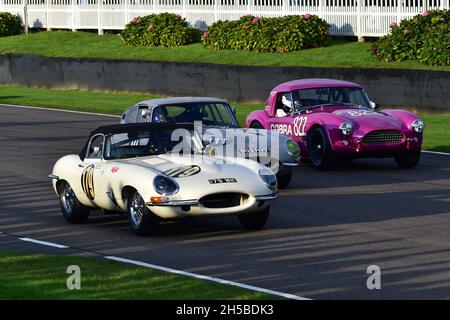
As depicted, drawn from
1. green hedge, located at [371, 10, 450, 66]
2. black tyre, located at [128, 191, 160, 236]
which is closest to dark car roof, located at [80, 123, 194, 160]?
black tyre, located at [128, 191, 160, 236]

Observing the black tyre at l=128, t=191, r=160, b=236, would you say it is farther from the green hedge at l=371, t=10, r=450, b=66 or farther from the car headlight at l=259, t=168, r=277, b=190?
the green hedge at l=371, t=10, r=450, b=66

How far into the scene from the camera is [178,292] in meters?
10.8

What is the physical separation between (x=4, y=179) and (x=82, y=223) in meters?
4.95

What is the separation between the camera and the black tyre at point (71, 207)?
15.5 metres

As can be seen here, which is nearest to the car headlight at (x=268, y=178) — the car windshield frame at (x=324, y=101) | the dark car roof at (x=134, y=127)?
the dark car roof at (x=134, y=127)

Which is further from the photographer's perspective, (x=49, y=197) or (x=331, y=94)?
(x=331, y=94)

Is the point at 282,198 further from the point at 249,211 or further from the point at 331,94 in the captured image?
the point at 331,94

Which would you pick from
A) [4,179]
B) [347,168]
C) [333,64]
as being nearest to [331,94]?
[347,168]

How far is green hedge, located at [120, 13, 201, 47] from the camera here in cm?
4406

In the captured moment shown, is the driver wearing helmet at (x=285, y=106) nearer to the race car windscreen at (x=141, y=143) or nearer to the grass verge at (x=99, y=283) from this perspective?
the race car windscreen at (x=141, y=143)

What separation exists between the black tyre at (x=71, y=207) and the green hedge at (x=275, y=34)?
23072 millimetres

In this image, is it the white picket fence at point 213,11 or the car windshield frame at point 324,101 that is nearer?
the car windshield frame at point 324,101

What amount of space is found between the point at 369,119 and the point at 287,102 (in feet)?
5.86

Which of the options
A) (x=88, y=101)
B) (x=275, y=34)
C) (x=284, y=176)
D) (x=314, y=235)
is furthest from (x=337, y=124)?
(x=275, y=34)
